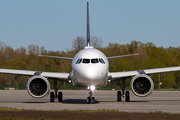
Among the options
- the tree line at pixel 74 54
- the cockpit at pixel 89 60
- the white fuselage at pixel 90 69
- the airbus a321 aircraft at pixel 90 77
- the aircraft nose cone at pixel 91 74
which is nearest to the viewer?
the aircraft nose cone at pixel 91 74

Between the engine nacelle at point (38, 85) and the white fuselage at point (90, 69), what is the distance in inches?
84.9

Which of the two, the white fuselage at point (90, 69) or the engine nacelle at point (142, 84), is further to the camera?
the engine nacelle at point (142, 84)

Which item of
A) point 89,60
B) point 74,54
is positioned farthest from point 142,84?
point 74,54

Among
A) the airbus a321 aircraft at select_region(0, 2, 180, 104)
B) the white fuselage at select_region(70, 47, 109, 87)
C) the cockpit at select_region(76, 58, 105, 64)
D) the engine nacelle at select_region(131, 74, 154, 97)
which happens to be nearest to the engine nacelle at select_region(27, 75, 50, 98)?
the airbus a321 aircraft at select_region(0, 2, 180, 104)

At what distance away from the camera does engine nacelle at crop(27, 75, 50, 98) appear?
23405 millimetres

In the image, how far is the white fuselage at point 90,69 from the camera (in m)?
21.3

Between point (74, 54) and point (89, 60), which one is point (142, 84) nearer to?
point (89, 60)

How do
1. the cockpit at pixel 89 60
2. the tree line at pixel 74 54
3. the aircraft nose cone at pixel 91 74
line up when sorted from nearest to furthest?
the aircraft nose cone at pixel 91 74 → the cockpit at pixel 89 60 → the tree line at pixel 74 54

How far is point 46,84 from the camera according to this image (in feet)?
77.5

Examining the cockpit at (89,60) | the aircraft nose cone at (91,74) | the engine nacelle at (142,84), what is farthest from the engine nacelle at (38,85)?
the engine nacelle at (142,84)

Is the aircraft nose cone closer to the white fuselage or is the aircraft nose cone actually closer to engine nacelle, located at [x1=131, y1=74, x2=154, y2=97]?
the white fuselage

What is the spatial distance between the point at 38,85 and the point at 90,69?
453 cm

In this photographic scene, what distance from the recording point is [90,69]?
21297 mm

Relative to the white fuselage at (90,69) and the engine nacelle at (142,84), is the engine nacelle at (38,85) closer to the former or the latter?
the white fuselage at (90,69)
